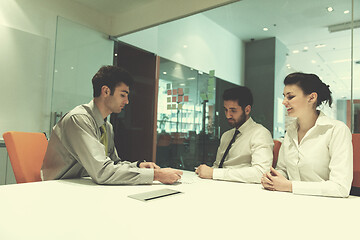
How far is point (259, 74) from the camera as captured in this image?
2.92 m

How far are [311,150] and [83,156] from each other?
122 centimetres

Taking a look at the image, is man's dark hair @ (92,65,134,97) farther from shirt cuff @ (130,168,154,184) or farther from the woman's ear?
the woman's ear

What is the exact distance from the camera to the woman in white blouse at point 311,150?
3.79 feet

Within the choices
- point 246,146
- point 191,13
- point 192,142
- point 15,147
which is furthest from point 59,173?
point 191,13

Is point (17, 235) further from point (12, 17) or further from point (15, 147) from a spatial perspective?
point (12, 17)

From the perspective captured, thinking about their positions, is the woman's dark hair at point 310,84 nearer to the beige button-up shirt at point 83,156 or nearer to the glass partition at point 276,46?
the glass partition at point 276,46

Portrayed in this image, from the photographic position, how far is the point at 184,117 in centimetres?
364

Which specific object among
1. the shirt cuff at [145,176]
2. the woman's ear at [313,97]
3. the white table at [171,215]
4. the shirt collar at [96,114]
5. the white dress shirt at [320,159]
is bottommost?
the white table at [171,215]

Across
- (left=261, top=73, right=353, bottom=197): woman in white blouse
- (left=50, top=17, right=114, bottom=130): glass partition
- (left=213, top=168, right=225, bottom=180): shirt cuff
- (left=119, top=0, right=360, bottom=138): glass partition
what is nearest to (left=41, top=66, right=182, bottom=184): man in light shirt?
(left=213, top=168, right=225, bottom=180): shirt cuff

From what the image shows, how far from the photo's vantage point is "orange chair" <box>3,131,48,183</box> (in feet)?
4.48

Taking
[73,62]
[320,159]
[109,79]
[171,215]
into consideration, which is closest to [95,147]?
[109,79]

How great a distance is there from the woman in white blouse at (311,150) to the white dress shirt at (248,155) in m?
0.11

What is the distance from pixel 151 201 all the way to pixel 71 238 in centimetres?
37

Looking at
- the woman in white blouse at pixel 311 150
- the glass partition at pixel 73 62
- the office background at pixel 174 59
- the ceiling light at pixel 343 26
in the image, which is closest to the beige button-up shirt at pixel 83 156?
the woman in white blouse at pixel 311 150
